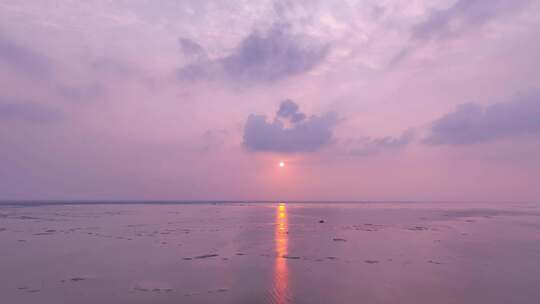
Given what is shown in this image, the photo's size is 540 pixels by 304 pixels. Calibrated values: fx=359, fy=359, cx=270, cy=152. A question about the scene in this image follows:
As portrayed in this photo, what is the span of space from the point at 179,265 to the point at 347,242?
1216cm

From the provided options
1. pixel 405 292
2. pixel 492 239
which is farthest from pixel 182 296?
pixel 492 239

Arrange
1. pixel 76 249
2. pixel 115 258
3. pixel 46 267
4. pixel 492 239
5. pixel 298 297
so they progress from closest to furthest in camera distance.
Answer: pixel 298 297, pixel 46 267, pixel 115 258, pixel 76 249, pixel 492 239

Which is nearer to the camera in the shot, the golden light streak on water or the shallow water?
the golden light streak on water

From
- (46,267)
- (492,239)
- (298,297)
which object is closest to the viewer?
(298,297)

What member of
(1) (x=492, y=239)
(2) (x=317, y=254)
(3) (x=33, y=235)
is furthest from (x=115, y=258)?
(1) (x=492, y=239)

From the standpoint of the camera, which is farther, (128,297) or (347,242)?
(347,242)

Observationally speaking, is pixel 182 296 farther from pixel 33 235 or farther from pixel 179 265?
pixel 33 235

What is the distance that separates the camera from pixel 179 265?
54.7 feet

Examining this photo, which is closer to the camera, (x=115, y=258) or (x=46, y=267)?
(x=46, y=267)

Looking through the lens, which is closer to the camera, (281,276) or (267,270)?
(281,276)

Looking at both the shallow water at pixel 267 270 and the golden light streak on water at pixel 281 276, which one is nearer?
the golden light streak on water at pixel 281 276

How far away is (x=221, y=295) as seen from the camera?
11.9 m

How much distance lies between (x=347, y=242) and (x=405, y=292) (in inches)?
474

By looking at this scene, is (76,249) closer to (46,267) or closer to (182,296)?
(46,267)
